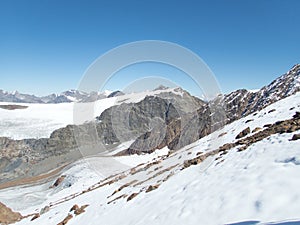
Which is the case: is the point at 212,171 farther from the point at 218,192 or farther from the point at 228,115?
Result: the point at 228,115

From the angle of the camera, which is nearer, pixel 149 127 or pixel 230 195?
pixel 230 195

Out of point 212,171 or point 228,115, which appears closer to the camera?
point 212,171

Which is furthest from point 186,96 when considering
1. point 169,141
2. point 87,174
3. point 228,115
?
point 87,174

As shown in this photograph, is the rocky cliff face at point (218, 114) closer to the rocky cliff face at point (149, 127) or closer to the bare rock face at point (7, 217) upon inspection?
the rocky cliff face at point (149, 127)

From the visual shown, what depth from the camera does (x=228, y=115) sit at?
88.1 metres

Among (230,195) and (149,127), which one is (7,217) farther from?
(149,127)

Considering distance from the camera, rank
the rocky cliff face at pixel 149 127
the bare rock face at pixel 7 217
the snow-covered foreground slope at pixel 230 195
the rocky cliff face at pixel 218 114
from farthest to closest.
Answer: the rocky cliff face at pixel 149 127, the rocky cliff face at pixel 218 114, the bare rock face at pixel 7 217, the snow-covered foreground slope at pixel 230 195

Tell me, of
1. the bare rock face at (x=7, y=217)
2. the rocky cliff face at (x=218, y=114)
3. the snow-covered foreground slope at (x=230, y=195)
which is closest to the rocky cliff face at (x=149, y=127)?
the rocky cliff face at (x=218, y=114)

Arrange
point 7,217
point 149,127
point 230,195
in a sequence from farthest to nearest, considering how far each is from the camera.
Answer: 1. point 149,127
2. point 7,217
3. point 230,195

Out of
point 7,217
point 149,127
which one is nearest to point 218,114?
point 7,217

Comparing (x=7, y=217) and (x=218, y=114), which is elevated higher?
(x=218, y=114)

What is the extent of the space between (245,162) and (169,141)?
63.2m

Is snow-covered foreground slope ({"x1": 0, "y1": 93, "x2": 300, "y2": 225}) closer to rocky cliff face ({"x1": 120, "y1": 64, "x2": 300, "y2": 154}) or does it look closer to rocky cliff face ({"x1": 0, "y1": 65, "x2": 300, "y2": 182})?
rocky cliff face ({"x1": 0, "y1": 65, "x2": 300, "y2": 182})

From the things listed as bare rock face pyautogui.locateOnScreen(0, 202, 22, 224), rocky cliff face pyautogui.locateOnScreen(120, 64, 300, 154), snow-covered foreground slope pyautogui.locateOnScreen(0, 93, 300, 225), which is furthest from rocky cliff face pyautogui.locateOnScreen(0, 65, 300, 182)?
snow-covered foreground slope pyautogui.locateOnScreen(0, 93, 300, 225)
